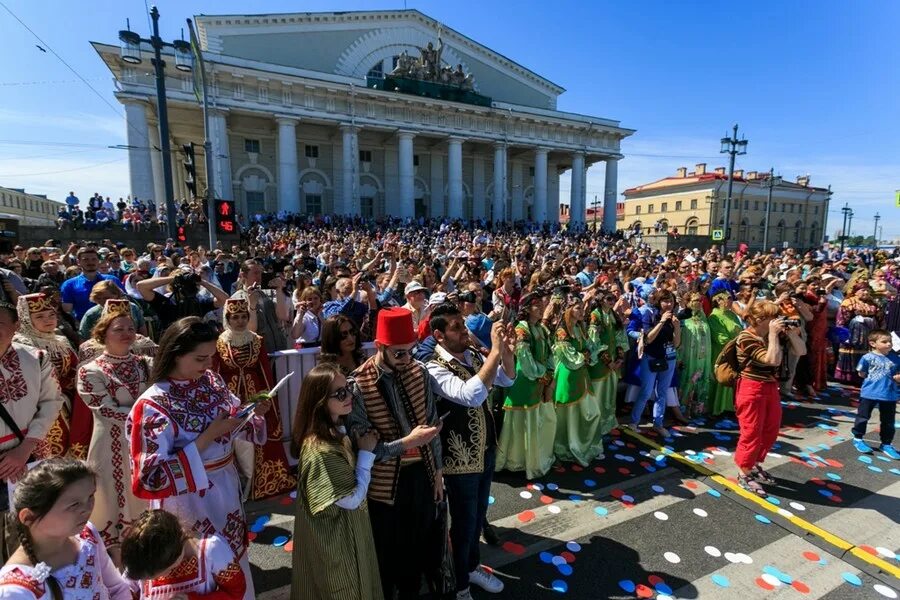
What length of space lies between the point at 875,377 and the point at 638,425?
105 inches

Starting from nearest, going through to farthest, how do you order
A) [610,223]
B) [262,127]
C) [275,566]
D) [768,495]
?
[275,566], [768,495], [262,127], [610,223]

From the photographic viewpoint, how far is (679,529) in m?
3.80

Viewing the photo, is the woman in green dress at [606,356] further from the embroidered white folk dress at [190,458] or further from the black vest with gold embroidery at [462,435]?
the embroidered white folk dress at [190,458]

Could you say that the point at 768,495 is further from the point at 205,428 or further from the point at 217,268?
the point at 217,268

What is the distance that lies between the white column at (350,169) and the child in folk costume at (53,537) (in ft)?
106

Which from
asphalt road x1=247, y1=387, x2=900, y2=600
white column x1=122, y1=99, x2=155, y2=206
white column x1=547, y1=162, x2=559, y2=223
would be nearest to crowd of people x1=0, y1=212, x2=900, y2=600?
asphalt road x1=247, y1=387, x2=900, y2=600

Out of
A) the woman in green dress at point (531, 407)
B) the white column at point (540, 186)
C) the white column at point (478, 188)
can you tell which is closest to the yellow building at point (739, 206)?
the white column at point (540, 186)

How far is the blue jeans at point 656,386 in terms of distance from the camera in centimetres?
562

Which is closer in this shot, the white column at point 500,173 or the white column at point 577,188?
the white column at point 500,173

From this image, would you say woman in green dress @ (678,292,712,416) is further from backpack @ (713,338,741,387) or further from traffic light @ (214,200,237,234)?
traffic light @ (214,200,237,234)

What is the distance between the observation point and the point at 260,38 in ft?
106

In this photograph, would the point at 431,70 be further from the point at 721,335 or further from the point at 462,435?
the point at 462,435

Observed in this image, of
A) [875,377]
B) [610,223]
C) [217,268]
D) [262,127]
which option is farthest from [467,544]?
[610,223]

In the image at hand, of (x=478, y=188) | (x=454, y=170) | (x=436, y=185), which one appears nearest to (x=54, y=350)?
(x=454, y=170)
